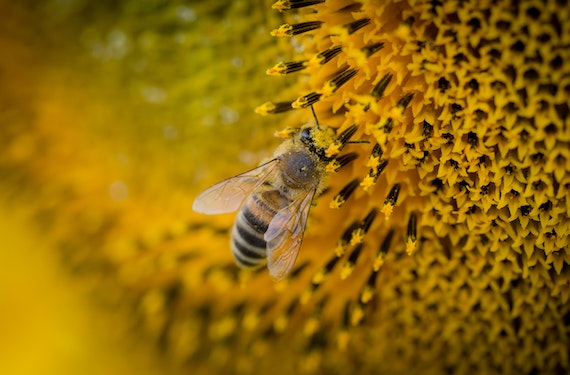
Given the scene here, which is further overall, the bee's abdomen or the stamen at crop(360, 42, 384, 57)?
the bee's abdomen

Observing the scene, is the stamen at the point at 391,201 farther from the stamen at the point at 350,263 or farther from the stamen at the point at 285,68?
the stamen at the point at 285,68

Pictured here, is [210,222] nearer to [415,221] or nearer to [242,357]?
[242,357]

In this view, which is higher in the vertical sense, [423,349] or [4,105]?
[4,105]

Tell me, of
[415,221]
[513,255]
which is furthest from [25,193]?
[513,255]

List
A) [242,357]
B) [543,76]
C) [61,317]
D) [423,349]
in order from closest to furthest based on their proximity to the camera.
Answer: [543,76] < [423,349] < [242,357] < [61,317]

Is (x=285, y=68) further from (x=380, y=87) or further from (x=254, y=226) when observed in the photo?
(x=254, y=226)

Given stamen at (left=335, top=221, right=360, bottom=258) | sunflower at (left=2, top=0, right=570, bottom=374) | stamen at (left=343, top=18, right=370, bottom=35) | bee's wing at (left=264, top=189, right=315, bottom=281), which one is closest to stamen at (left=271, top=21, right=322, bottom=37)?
sunflower at (left=2, top=0, right=570, bottom=374)

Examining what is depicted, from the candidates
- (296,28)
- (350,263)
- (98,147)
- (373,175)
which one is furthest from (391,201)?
(98,147)

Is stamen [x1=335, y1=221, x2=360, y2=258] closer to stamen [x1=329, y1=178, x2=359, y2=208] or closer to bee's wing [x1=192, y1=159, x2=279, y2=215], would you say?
stamen [x1=329, y1=178, x2=359, y2=208]
